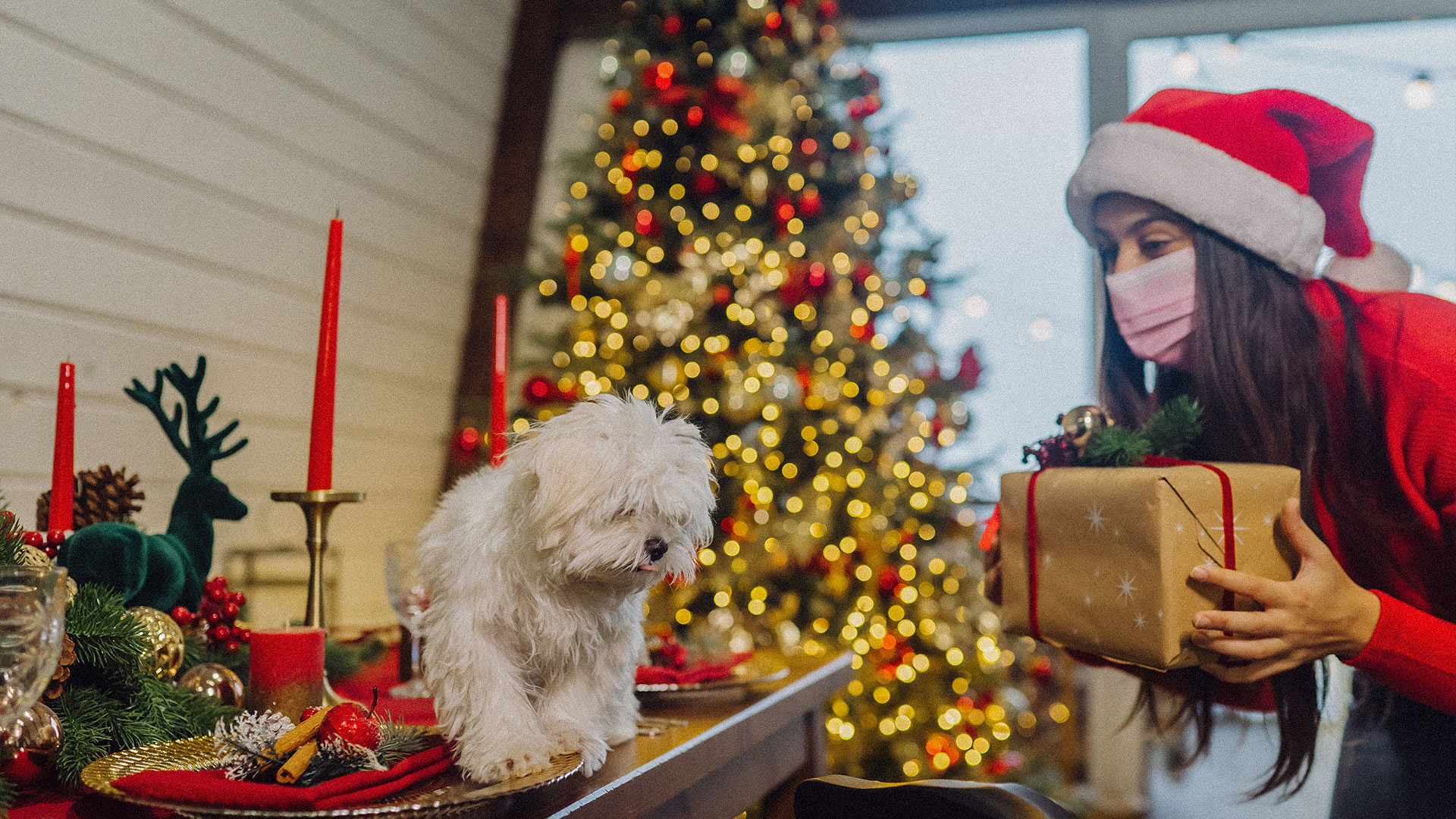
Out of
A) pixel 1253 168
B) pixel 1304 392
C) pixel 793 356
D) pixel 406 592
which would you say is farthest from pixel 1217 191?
pixel 793 356

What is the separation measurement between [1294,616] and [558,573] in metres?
0.68

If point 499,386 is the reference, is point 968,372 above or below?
above

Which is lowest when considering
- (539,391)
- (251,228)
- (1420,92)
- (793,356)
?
(539,391)

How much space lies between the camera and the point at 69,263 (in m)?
1.56

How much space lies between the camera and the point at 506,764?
2.18ft

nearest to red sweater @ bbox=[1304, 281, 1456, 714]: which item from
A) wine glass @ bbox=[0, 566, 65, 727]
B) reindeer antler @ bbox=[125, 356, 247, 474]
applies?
wine glass @ bbox=[0, 566, 65, 727]

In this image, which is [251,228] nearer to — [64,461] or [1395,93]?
[64,461]

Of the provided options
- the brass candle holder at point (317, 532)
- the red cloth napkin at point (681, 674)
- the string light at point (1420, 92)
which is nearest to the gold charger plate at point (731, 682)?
the red cloth napkin at point (681, 674)

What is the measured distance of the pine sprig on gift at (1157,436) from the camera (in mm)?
1013

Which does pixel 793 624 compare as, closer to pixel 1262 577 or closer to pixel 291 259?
pixel 291 259

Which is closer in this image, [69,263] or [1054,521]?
[1054,521]

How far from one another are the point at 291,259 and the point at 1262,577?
1.99 metres

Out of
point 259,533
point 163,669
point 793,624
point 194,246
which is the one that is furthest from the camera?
point 793,624

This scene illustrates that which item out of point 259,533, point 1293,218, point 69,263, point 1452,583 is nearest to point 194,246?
point 69,263
